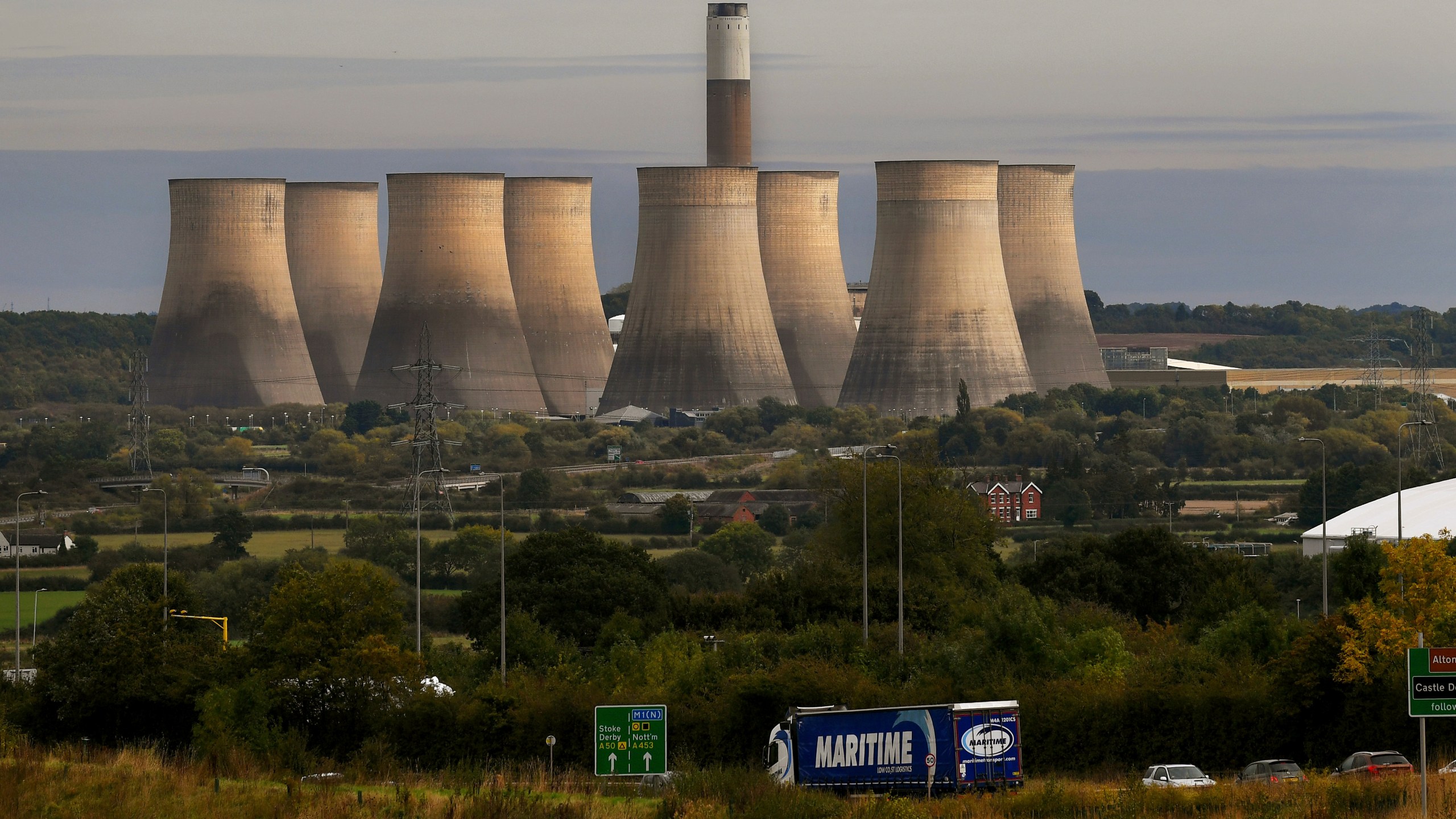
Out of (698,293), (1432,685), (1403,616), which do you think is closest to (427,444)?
(698,293)

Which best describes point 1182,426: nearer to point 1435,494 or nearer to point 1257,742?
point 1435,494

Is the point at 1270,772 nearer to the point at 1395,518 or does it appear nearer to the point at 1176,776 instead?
the point at 1176,776

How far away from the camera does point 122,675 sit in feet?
61.2

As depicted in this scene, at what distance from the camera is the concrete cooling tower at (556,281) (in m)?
60.0

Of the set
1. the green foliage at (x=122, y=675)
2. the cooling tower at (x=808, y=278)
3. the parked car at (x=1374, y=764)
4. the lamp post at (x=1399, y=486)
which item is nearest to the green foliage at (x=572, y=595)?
the green foliage at (x=122, y=675)

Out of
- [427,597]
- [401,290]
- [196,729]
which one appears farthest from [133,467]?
[196,729]

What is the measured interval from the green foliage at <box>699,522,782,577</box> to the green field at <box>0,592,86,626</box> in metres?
9.76

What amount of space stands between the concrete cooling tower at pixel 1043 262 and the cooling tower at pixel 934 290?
3.66 meters

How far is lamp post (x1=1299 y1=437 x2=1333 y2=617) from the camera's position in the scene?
21234mm

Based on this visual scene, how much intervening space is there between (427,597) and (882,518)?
811cm

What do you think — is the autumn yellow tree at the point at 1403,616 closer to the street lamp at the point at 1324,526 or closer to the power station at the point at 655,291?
the street lamp at the point at 1324,526

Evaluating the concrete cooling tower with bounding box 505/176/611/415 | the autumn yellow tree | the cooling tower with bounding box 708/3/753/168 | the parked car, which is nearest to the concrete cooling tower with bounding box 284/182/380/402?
the concrete cooling tower with bounding box 505/176/611/415

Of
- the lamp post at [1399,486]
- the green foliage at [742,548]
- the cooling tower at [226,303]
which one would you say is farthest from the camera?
the cooling tower at [226,303]

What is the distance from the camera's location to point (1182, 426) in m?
58.0
